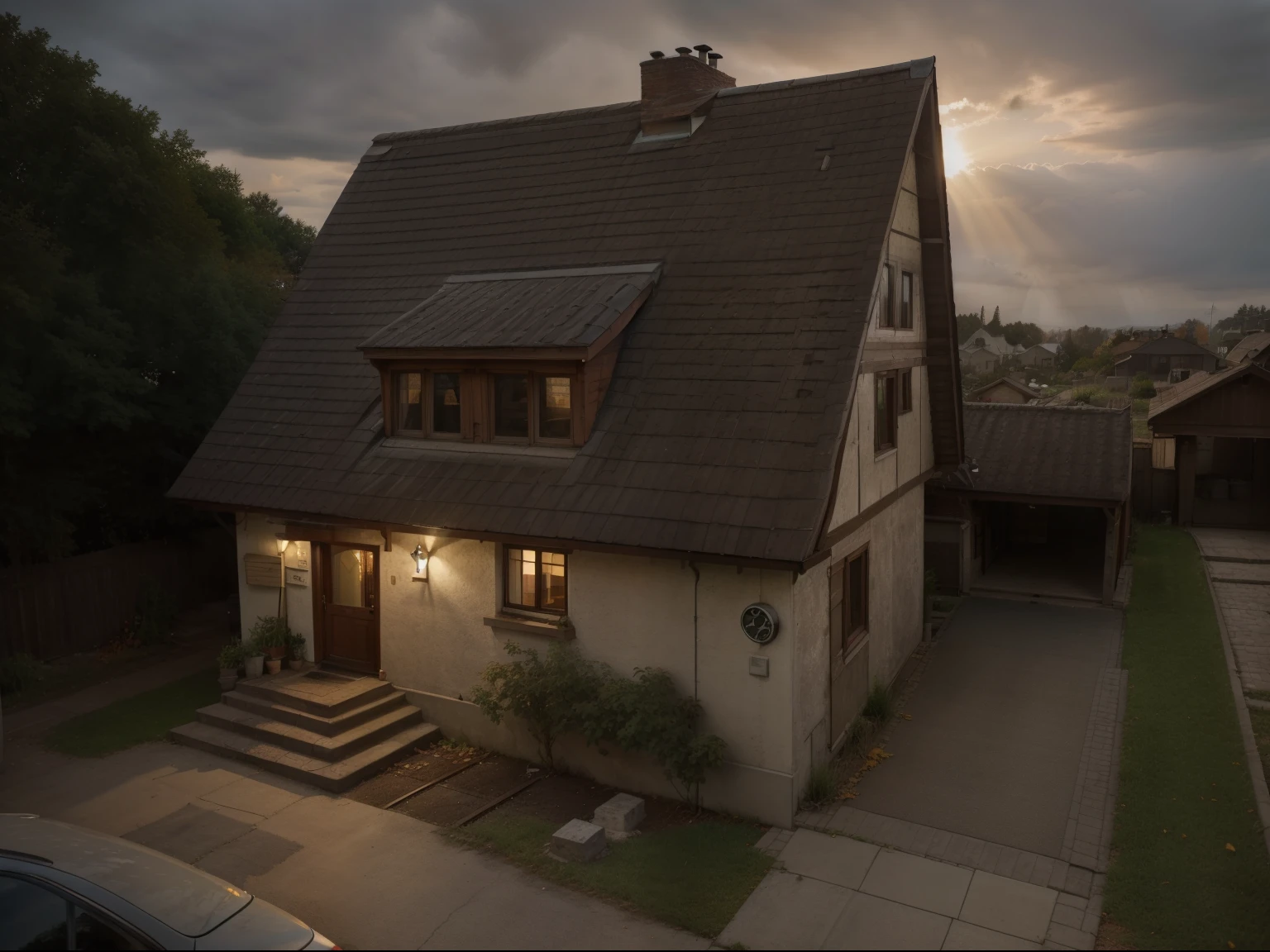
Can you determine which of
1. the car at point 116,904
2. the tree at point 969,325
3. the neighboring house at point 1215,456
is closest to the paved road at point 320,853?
the car at point 116,904

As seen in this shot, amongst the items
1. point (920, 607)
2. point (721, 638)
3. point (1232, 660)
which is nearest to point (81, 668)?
point (721, 638)

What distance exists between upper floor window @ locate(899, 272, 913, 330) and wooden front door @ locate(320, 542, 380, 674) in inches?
344

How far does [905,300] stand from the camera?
1408cm

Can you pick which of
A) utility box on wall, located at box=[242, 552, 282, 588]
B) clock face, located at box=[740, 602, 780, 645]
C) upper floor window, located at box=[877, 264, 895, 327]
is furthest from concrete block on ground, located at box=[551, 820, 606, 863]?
upper floor window, located at box=[877, 264, 895, 327]

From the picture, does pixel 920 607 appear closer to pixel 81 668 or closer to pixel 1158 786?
pixel 1158 786

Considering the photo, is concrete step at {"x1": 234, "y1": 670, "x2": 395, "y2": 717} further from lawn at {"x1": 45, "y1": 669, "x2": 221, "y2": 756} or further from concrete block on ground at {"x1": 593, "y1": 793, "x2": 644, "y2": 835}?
concrete block on ground at {"x1": 593, "y1": 793, "x2": 644, "y2": 835}

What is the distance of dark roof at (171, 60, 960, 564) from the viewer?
10359 millimetres

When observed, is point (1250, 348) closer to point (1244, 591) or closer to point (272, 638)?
point (1244, 591)

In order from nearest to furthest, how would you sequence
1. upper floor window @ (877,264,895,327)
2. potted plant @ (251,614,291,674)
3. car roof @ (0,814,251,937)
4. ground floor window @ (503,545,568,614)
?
car roof @ (0,814,251,937), ground floor window @ (503,545,568,614), upper floor window @ (877,264,895,327), potted plant @ (251,614,291,674)

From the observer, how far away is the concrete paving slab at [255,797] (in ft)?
34.1

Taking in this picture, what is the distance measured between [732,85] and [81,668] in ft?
50.4

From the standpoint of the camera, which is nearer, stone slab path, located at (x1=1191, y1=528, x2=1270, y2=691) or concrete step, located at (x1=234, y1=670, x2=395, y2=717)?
concrete step, located at (x1=234, y1=670, x2=395, y2=717)

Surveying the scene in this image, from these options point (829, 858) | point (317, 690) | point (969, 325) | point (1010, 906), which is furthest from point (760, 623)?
point (969, 325)

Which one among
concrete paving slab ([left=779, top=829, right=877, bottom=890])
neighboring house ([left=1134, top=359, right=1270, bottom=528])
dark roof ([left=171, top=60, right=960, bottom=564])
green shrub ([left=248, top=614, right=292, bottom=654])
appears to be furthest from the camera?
neighboring house ([left=1134, top=359, right=1270, bottom=528])
